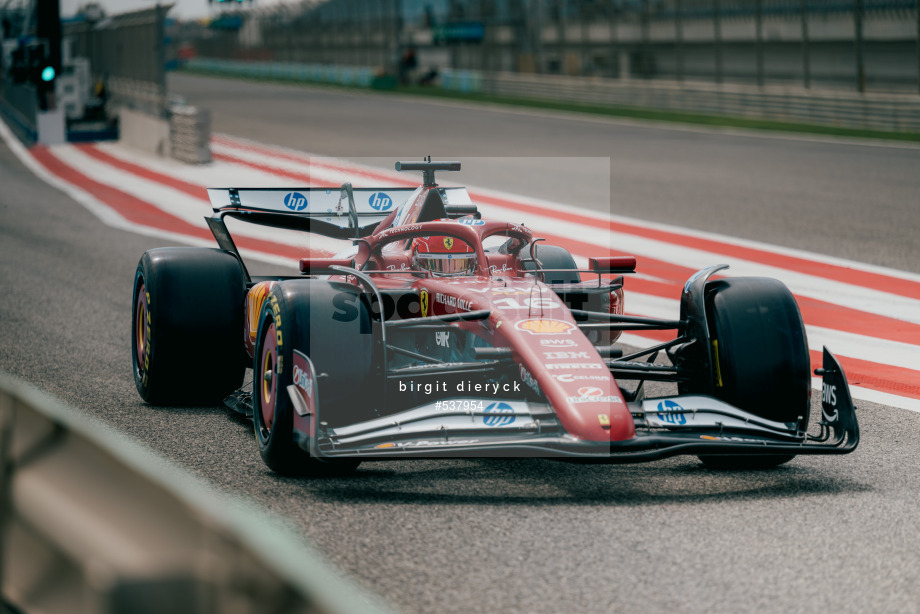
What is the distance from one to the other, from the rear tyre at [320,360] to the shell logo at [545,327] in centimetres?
69

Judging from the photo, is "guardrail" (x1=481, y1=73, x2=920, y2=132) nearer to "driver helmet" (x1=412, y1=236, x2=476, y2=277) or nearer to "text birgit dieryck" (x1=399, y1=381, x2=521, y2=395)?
"driver helmet" (x1=412, y1=236, x2=476, y2=277)

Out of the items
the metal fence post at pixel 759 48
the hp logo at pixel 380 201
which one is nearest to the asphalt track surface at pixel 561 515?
the hp logo at pixel 380 201

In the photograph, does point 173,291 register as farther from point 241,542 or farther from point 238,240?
point 238,240

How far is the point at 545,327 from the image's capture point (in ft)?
17.9

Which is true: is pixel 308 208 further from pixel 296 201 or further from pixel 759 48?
pixel 759 48

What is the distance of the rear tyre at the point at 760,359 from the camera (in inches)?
219

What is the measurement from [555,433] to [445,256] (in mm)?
1720

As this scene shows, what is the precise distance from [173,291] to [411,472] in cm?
198

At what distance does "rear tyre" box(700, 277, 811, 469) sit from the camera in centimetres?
557

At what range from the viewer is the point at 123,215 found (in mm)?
16672

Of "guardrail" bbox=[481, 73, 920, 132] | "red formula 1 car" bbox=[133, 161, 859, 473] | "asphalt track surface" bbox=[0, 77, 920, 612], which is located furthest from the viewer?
"guardrail" bbox=[481, 73, 920, 132]

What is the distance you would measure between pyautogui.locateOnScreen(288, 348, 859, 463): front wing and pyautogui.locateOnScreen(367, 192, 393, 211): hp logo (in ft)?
11.2

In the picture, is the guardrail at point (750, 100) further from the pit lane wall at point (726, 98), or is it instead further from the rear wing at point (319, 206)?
the rear wing at point (319, 206)

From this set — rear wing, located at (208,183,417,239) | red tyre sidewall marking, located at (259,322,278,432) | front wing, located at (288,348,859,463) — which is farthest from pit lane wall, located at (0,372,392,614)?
rear wing, located at (208,183,417,239)
